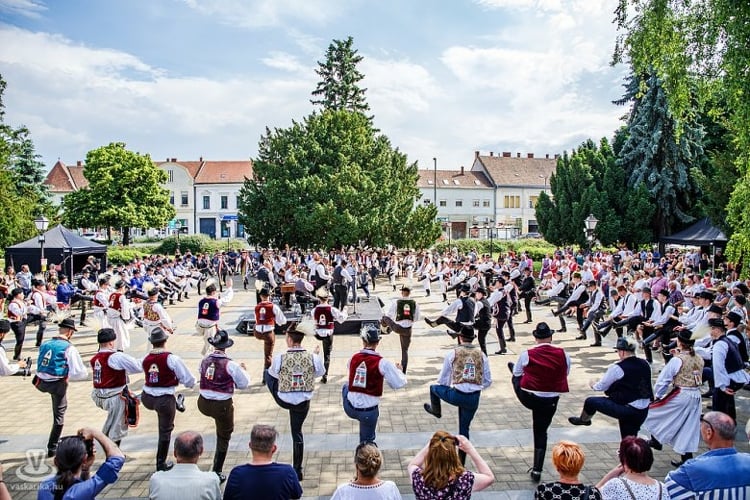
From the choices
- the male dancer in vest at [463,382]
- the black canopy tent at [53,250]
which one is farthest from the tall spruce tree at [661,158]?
the black canopy tent at [53,250]

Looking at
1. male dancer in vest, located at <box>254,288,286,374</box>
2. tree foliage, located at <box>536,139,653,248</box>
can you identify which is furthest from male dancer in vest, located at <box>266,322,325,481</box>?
tree foliage, located at <box>536,139,653,248</box>

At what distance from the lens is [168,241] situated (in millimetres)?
47719

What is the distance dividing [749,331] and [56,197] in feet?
Answer: 248

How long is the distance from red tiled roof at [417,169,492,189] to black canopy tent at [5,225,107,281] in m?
44.8

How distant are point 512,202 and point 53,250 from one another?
53.1 meters

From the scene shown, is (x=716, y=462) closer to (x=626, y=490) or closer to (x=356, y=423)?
(x=626, y=490)

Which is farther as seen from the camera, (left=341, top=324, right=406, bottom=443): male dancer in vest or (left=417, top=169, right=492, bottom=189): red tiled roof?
(left=417, top=169, right=492, bottom=189): red tiled roof

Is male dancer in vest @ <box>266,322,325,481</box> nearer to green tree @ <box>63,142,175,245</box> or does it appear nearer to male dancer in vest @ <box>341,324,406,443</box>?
male dancer in vest @ <box>341,324,406,443</box>

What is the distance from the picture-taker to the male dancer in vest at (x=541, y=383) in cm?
646

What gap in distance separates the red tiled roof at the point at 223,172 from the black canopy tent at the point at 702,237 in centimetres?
5191

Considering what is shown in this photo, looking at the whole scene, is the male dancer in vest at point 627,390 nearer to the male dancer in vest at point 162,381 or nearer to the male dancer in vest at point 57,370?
the male dancer in vest at point 162,381

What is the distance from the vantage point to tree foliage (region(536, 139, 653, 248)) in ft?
107

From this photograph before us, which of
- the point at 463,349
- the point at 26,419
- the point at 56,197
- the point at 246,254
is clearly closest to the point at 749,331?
the point at 463,349

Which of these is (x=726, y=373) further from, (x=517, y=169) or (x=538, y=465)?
(x=517, y=169)
